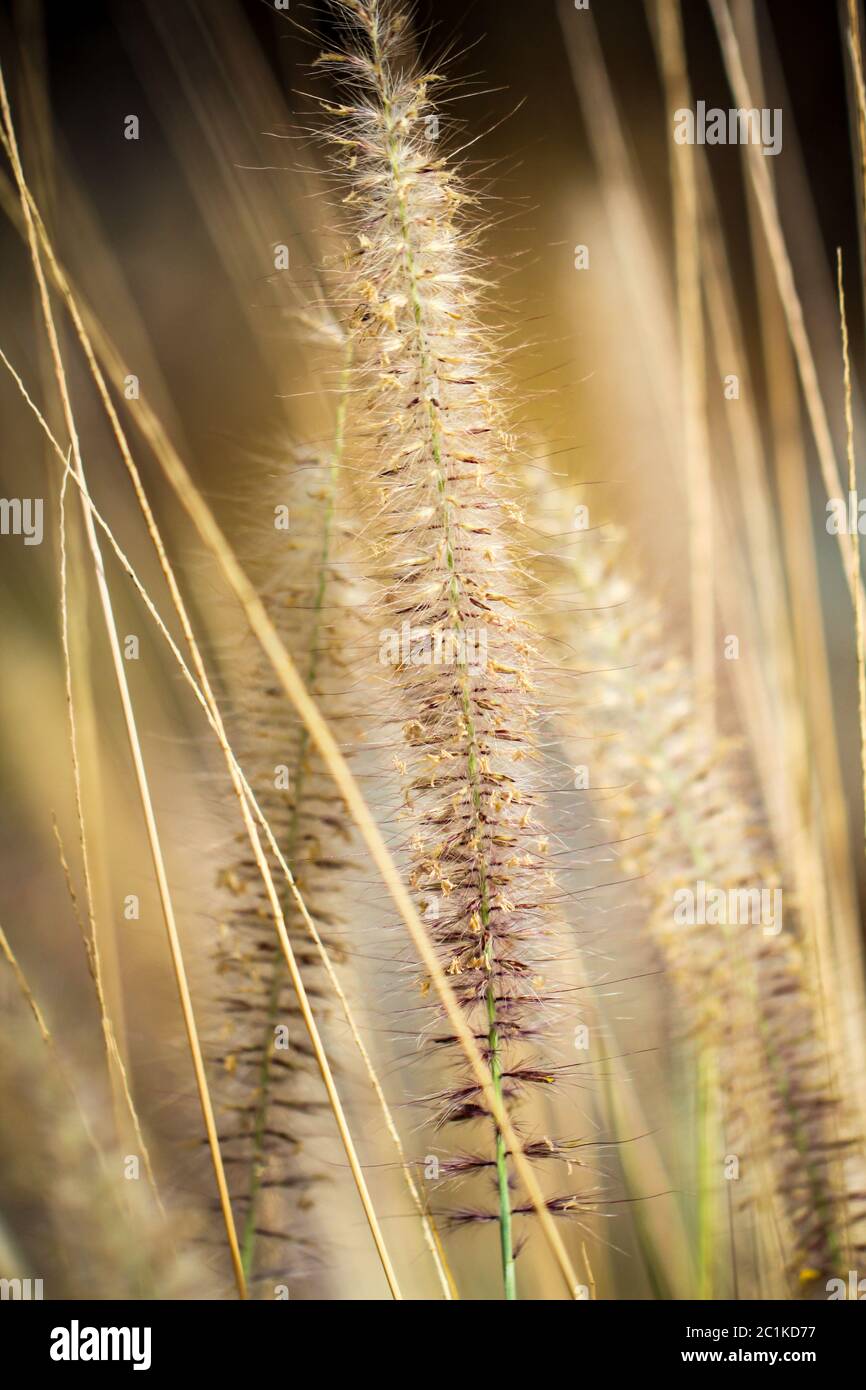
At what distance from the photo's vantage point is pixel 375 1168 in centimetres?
119

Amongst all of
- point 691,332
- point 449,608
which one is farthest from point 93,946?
point 691,332

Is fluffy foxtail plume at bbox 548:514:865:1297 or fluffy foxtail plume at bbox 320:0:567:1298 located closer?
fluffy foxtail plume at bbox 320:0:567:1298

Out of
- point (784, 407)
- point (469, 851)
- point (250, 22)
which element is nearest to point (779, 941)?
point (469, 851)

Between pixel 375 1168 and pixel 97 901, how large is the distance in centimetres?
47

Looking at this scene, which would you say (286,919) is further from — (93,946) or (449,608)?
(449,608)

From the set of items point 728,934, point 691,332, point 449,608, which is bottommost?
point 728,934

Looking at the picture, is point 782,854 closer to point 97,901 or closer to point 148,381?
point 97,901

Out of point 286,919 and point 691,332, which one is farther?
point 691,332

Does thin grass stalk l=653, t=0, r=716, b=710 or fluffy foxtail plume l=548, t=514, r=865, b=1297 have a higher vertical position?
thin grass stalk l=653, t=0, r=716, b=710

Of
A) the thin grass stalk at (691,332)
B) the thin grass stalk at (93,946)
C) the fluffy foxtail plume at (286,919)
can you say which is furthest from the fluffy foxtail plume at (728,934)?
the thin grass stalk at (93,946)

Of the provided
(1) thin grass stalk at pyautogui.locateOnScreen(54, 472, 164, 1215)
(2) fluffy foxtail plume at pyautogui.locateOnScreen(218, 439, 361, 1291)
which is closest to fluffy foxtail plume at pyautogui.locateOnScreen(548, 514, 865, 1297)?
(2) fluffy foxtail plume at pyautogui.locateOnScreen(218, 439, 361, 1291)

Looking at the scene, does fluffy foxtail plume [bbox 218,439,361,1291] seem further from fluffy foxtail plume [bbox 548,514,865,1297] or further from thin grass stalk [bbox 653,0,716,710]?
thin grass stalk [bbox 653,0,716,710]

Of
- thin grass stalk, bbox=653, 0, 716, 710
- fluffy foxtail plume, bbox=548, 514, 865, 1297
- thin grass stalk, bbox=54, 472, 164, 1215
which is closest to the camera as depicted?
thin grass stalk, bbox=54, 472, 164, 1215

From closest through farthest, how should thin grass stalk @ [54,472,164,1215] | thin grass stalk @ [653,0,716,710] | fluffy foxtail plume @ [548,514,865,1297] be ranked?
1. thin grass stalk @ [54,472,164,1215]
2. fluffy foxtail plume @ [548,514,865,1297]
3. thin grass stalk @ [653,0,716,710]
